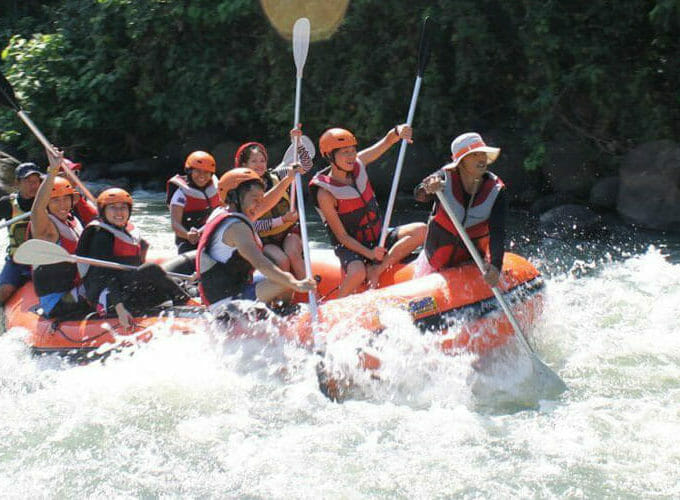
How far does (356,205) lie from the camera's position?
509 centimetres

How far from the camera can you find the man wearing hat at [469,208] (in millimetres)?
4473

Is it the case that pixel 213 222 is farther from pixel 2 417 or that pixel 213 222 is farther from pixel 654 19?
pixel 654 19

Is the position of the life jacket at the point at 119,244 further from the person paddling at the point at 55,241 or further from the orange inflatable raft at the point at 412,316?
the orange inflatable raft at the point at 412,316

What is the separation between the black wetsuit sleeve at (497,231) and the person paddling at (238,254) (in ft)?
3.13

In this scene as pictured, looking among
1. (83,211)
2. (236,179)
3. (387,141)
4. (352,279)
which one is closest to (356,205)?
(352,279)

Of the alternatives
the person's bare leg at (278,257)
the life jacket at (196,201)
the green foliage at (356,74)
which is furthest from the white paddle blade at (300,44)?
the green foliage at (356,74)

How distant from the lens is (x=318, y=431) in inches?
160

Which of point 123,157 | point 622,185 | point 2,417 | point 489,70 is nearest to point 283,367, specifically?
point 2,417

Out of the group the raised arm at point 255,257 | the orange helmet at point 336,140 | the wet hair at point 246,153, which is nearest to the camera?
the raised arm at point 255,257

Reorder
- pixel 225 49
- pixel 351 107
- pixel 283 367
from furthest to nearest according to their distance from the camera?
pixel 225 49 → pixel 351 107 → pixel 283 367

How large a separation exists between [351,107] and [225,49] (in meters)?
2.58

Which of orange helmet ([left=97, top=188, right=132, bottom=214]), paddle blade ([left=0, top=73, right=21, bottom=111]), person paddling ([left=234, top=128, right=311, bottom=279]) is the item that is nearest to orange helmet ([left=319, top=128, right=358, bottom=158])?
person paddling ([left=234, top=128, right=311, bottom=279])

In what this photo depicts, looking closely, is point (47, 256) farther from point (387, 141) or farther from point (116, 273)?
point (387, 141)

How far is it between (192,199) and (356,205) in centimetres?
147
